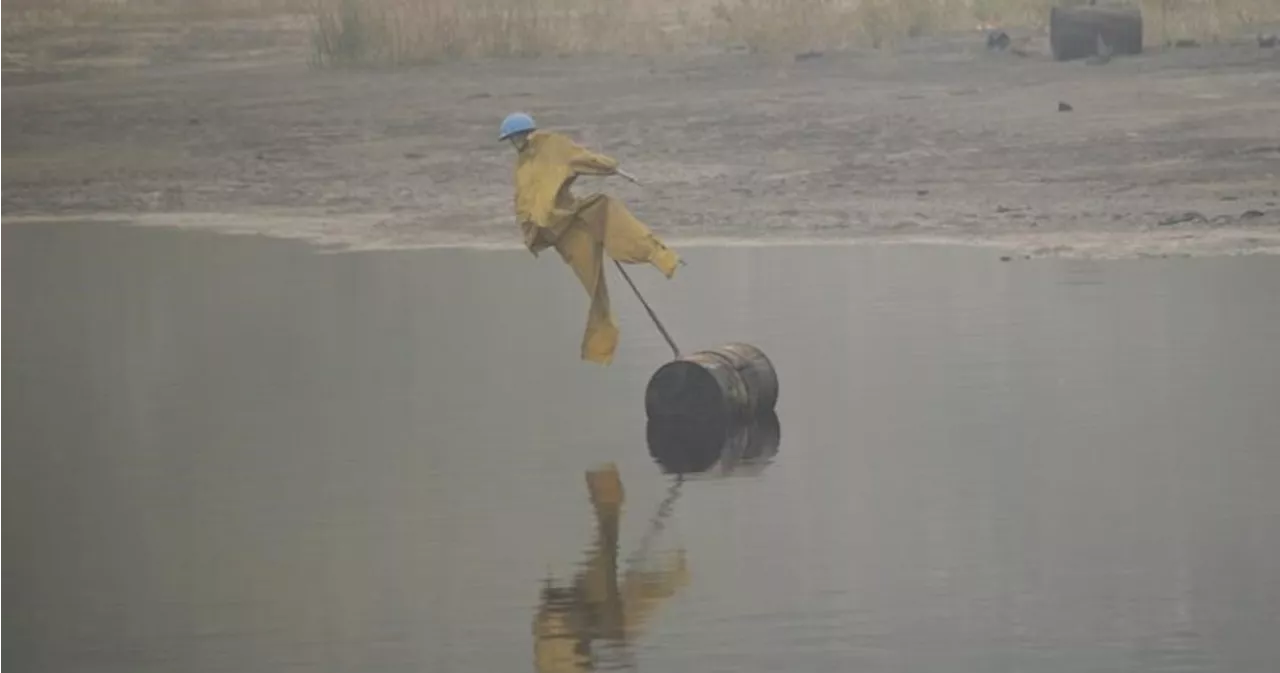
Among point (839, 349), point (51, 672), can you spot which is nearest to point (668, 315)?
point (839, 349)

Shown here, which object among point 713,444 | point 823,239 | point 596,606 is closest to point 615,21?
point 823,239

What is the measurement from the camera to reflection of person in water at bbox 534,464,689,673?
26.3 feet

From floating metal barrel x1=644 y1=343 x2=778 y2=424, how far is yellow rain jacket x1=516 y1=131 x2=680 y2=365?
36cm

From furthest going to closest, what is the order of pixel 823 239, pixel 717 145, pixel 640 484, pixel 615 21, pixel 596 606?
pixel 615 21 → pixel 717 145 → pixel 823 239 → pixel 640 484 → pixel 596 606

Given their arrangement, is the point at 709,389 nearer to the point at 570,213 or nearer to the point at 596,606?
the point at 570,213

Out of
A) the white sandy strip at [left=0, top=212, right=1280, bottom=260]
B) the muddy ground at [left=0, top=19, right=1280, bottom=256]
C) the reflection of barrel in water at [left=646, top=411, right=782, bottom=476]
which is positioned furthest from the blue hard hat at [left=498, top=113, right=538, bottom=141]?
the muddy ground at [left=0, top=19, right=1280, bottom=256]

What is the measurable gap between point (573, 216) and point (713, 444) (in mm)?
1009

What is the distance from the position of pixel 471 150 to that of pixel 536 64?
3.26 metres

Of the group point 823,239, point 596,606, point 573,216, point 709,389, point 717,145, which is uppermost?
point 573,216

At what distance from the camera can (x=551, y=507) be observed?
10.3 metres

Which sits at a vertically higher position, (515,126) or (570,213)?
(515,126)

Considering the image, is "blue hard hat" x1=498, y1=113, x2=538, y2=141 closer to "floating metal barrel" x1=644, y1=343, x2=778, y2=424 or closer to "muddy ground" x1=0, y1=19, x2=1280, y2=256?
"floating metal barrel" x1=644, y1=343, x2=778, y2=424

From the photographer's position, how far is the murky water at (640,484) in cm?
824

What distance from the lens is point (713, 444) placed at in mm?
11773
